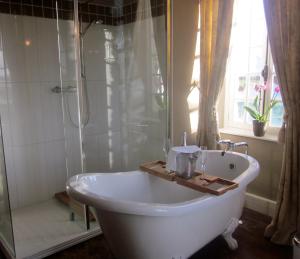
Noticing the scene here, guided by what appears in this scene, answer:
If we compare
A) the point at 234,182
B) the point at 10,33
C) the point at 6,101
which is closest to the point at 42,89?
the point at 6,101

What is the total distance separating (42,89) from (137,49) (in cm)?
108

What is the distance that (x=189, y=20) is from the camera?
116 inches

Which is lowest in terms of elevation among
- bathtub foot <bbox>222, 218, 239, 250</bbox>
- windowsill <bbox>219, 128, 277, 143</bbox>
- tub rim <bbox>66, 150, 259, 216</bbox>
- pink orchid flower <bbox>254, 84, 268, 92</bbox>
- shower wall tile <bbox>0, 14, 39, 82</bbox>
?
bathtub foot <bbox>222, 218, 239, 250</bbox>

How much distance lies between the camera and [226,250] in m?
2.24

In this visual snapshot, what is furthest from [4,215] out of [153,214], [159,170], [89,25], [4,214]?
[89,25]

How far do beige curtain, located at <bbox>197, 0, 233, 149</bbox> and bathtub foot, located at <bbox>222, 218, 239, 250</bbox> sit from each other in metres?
0.93

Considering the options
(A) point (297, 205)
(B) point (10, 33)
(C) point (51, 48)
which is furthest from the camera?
(C) point (51, 48)

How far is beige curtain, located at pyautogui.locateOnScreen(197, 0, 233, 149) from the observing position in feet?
8.95

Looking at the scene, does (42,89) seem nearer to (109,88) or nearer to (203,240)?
(109,88)

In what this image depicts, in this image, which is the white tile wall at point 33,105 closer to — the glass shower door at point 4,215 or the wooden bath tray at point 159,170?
the glass shower door at point 4,215

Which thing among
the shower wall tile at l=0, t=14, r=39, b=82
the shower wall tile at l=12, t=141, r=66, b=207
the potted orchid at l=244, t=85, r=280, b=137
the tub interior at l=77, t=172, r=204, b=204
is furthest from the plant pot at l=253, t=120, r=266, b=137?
the shower wall tile at l=0, t=14, r=39, b=82

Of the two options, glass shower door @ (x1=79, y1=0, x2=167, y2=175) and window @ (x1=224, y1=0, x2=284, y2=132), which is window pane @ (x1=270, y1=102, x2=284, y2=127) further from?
glass shower door @ (x1=79, y1=0, x2=167, y2=175)

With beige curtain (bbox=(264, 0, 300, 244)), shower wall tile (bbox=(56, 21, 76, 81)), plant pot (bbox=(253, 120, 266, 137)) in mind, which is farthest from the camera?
shower wall tile (bbox=(56, 21, 76, 81))

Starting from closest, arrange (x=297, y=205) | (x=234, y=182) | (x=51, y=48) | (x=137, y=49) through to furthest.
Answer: (x=234, y=182) → (x=297, y=205) → (x=51, y=48) → (x=137, y=49)
